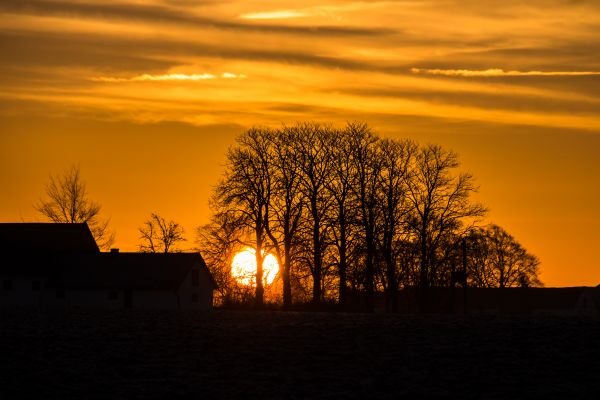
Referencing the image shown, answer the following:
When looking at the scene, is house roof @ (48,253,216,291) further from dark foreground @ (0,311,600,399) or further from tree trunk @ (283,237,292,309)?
dark foreground @ (0,311,600,399)

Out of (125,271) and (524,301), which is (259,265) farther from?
(524,301)

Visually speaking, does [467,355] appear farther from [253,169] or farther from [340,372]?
[253,169]

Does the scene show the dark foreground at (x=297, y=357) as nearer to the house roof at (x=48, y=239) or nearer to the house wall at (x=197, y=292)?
the house wall at (x=197, y=292)

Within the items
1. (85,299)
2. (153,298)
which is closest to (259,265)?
(153,298)

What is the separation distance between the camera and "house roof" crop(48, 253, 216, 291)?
94.1 m

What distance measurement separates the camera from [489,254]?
12525 centimetres

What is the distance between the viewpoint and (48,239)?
99625 mm

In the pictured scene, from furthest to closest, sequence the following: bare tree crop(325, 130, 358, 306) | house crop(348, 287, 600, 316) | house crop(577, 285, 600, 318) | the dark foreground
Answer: house crop(577, 285, 600, 318) → house crop(348, 287, 600, 316) → bare tree crop(325, 130, 358, 306) → the dark foreground

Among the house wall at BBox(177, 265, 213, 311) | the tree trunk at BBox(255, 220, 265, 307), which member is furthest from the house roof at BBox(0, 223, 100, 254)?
the tree trunk at BBox(255, 220, 265, 307)

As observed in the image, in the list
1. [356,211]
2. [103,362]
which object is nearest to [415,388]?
[103,362]

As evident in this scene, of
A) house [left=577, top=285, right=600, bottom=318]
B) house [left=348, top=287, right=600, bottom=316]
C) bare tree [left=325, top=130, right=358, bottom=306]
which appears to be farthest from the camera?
house [left=577, top=285, right=600, bottom=318]

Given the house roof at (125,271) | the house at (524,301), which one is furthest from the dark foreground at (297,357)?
the house at (524,301)

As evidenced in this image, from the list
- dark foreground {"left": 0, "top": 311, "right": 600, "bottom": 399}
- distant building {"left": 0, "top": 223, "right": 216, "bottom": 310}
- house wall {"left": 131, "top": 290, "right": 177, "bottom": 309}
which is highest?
distant building {"left": 0, "top": 223, "right": 216, "bottom": 310}

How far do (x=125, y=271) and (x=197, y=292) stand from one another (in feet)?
21.2
